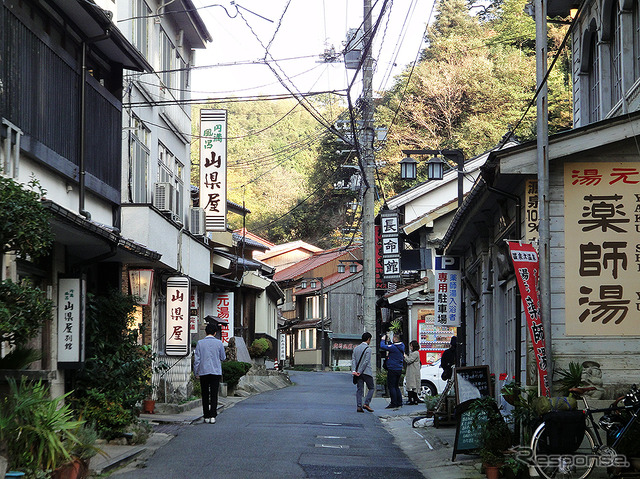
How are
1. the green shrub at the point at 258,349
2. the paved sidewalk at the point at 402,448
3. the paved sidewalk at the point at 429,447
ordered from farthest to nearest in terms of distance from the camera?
the green shrub at the point at 258,349 < the paved sidewalk at the point at 429,447 < the paved sidewalk at the point at 402,448

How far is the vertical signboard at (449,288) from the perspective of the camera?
72.6 feet

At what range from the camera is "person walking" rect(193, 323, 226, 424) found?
17125 millimetres

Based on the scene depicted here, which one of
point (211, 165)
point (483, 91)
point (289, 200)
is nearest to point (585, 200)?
point (211, 165)

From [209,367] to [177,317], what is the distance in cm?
582

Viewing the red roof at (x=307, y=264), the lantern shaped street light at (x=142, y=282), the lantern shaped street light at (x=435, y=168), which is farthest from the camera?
the red roof at (x=307, y=264)

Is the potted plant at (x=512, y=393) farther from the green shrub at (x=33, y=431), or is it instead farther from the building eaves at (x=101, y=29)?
the building eaves at (x=101, y=29)

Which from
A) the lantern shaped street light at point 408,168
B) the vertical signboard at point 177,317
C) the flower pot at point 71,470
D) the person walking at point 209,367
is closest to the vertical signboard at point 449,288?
the lantern shaped street light at point 408,168

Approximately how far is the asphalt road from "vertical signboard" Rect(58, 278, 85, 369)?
1.92 meters

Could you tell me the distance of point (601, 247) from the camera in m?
11.4

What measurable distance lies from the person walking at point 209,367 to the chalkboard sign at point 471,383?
5.56m

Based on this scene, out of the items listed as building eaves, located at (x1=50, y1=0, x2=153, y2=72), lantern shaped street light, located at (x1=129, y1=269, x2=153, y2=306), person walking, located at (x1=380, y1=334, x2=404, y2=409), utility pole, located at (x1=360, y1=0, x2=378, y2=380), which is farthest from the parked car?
building eaves, located at (x1=50, y1=0, x2=153, y2=72)

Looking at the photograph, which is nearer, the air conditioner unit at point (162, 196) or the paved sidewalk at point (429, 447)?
the paved sidewalk at point (429, 447)

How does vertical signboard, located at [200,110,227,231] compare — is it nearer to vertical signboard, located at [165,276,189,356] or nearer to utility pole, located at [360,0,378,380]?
vertical signboard, located at [165,276,189,356]

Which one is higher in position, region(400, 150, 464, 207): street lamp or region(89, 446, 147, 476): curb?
region(400, 150, 464, 207): street lamp
